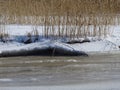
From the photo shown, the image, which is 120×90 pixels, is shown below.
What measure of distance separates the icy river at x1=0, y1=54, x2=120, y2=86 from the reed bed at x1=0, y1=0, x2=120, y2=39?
173cm

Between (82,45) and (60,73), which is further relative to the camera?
(82,45)

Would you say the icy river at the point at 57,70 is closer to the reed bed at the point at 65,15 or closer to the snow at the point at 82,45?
the snow at the point at 82,45

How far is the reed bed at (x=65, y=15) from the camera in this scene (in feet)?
37.2

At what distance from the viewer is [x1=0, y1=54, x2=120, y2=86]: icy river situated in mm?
7281

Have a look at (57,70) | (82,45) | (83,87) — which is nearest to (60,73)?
(57,70)

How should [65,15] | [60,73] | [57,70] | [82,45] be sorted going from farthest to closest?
[65,15] < [82,45] < [57,70] < [60,73]

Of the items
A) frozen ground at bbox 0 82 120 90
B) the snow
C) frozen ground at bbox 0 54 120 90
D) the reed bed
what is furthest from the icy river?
the reed bed

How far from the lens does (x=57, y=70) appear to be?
8.23m

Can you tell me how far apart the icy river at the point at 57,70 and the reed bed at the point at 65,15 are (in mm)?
1733

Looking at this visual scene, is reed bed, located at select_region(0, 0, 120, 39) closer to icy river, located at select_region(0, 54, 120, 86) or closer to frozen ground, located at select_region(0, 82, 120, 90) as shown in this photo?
icy river, located at select_region(0, 54, 120, 86)

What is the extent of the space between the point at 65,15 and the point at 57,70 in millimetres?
3675

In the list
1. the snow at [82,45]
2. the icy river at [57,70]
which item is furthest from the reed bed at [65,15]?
the icy river at [57,70]

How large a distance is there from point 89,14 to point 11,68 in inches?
166

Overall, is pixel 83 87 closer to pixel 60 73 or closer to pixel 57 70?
pixel 60 73
